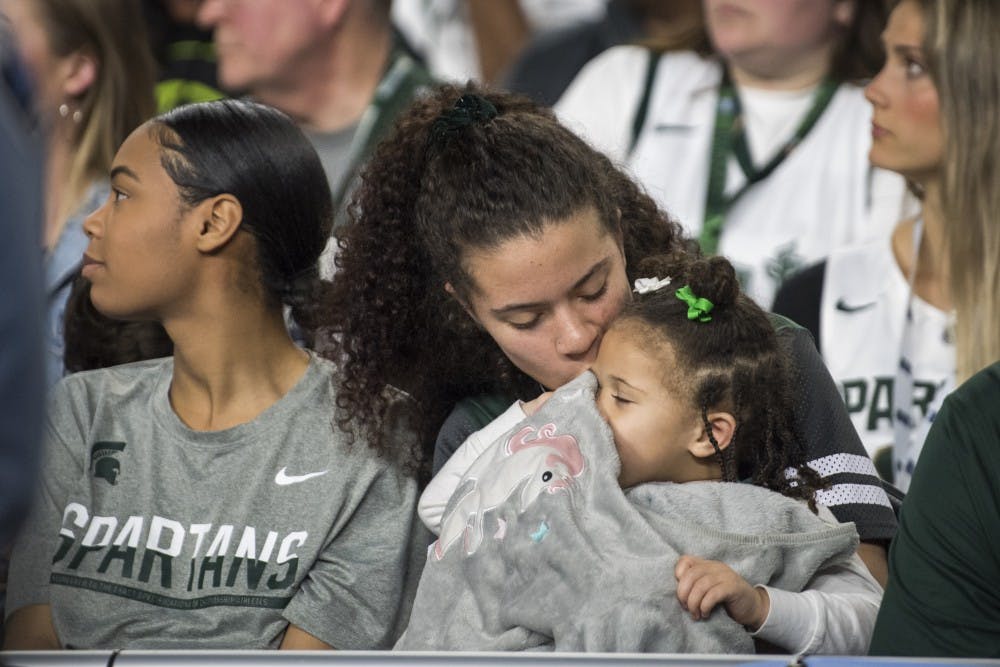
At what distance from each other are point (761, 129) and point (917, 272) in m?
0.59

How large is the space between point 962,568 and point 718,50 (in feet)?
7.85

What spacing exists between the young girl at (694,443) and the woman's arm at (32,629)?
0.63m

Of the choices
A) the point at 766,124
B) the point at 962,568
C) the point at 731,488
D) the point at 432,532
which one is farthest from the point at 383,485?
the point at 766,124

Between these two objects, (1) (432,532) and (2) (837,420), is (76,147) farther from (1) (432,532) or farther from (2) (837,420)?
(2) (837,420)

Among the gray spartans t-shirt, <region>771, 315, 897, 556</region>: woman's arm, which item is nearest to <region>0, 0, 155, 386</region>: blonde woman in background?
the gray spartans t-shirt

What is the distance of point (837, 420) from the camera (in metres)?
2.14

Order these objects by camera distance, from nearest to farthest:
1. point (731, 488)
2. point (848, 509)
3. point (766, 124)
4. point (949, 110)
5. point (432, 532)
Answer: point (731, 488) < point (848, 509) < point (432, 532) < point (949, 110) < point (766, 124)

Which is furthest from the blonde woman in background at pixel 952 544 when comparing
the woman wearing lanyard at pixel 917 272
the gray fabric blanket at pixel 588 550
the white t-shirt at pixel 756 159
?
the white t-shirt at pixel 756 159

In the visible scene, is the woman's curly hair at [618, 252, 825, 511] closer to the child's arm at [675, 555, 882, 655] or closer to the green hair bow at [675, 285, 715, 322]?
the green hair bow at [675, 285, 715, 322]

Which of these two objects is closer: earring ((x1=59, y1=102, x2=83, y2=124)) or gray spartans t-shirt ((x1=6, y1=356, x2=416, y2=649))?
gray spartans t-shirt ((x1=6, y1=356, x2=416, y2=649))

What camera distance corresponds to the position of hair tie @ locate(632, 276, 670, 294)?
6.75 ft

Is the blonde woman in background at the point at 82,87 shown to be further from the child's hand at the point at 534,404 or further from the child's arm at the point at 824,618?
the child's arm at the point at 824,618

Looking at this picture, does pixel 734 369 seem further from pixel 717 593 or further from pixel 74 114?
pixel 74 114

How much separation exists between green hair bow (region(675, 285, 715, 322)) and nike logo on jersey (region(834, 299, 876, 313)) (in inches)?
65.3
